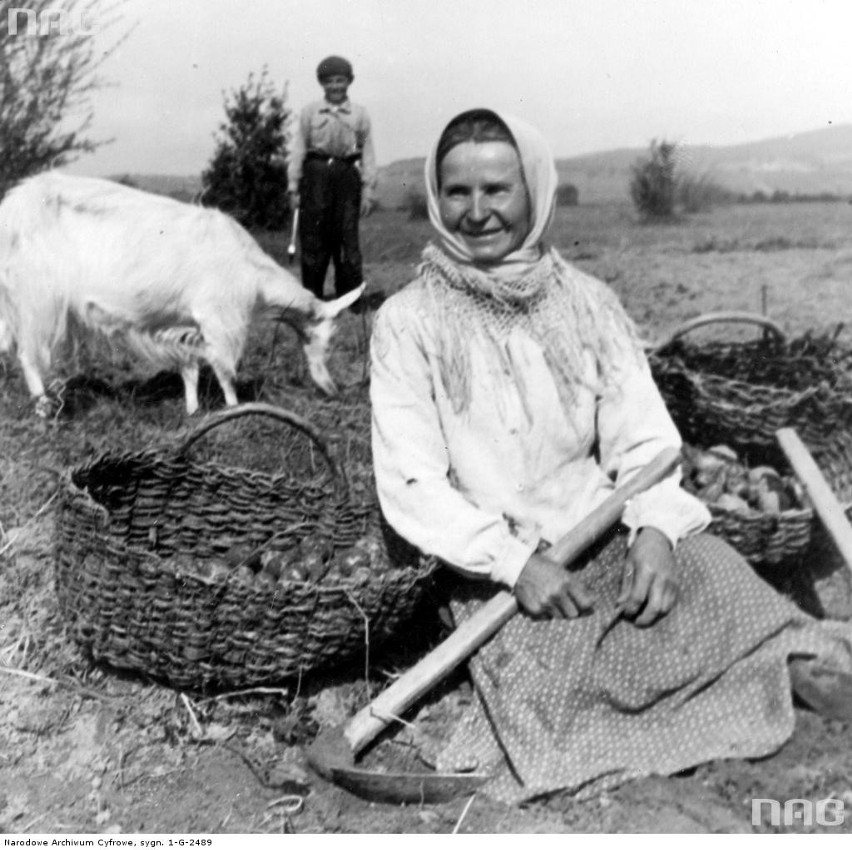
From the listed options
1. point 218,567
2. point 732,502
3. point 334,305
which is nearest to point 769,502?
point 732,502

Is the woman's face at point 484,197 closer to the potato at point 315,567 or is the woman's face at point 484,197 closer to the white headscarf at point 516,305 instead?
the white headscarf at point 516,305

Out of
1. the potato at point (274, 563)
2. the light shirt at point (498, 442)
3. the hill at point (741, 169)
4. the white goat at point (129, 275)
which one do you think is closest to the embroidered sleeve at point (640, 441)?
the light shirt at point (498, 442)

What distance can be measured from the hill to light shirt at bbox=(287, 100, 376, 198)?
40cm

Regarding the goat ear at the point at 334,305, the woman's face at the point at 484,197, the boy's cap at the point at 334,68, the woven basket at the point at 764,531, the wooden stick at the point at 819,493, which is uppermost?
the boy's cap at the point at 334,68

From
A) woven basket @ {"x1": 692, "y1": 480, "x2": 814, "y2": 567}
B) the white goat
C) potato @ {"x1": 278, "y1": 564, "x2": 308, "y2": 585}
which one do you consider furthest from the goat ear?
woven basket @ {"x1": 692, "y1": 480, "x2": 814, "y2": 567}

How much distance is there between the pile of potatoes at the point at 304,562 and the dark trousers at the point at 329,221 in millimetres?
3720

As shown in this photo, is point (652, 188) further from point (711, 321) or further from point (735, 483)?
point (735, 483)

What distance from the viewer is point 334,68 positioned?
598 cm

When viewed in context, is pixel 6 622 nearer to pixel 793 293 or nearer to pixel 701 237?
pixel 793 293

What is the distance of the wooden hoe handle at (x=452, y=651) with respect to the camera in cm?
230

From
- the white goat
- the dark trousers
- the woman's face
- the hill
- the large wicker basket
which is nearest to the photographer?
the woman's face

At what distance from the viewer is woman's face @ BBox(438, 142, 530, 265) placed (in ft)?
8.00

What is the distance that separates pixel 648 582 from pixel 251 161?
638 centimetres

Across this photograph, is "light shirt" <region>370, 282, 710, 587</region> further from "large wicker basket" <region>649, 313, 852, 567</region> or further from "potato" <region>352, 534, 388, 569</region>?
"large wicker basket" <region>649, 313, 852, 567</region>
